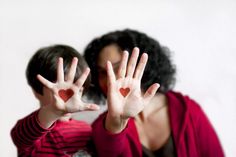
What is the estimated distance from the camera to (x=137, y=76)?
2.39ft

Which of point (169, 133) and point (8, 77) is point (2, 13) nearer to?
point (8, 77)

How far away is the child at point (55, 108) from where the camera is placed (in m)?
0.69

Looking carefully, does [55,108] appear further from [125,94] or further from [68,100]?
[125,94]

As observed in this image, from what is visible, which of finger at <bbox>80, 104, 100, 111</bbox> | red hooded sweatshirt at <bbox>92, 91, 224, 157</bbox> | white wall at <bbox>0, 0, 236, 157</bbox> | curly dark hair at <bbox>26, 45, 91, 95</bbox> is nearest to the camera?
finger at <bbox>80, 104, 100, 111</bbox>

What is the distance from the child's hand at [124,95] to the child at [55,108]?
0.16 feet

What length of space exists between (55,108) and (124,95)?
0.13 meters

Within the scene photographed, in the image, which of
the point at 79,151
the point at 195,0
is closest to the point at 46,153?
the point at 79,151

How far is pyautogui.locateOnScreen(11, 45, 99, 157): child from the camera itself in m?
0.69

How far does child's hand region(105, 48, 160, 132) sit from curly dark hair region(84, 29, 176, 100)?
28 centimetres

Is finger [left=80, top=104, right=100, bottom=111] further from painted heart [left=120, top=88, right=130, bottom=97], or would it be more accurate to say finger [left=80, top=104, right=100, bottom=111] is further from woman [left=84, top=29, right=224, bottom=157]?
woman [left=84, top=29, right=224, bottom=157]

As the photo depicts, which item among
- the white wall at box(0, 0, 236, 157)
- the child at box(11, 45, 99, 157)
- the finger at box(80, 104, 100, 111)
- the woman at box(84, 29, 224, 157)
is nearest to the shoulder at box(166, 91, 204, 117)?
the woman at box(84, 29, 224, 157)

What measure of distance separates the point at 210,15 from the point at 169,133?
0.41m

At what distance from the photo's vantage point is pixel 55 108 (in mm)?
692

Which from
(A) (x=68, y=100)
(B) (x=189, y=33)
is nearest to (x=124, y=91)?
(A) (x=68, y=100)
